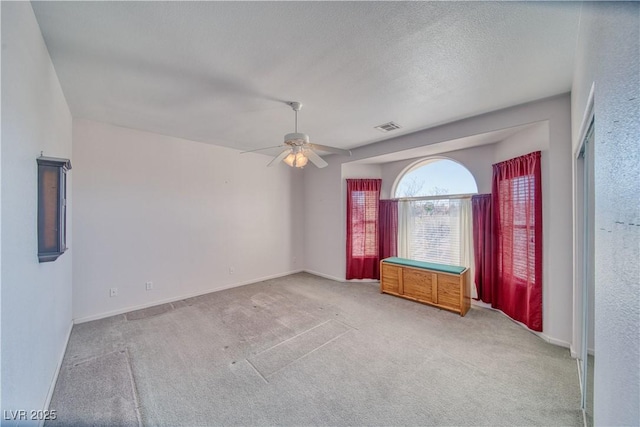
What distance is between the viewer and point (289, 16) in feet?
4.96

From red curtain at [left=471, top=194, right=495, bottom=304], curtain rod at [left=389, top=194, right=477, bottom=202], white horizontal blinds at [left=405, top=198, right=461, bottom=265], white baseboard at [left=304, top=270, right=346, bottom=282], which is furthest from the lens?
white baseboard at [left=304, top=270, right=346, bottom=282]

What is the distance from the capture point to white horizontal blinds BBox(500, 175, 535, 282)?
279cm

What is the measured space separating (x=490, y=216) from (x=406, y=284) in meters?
1.57

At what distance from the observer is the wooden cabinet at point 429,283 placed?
3321 mm

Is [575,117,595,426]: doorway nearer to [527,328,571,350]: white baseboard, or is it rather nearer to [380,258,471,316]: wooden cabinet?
[527,328,571,350]: white baseboard

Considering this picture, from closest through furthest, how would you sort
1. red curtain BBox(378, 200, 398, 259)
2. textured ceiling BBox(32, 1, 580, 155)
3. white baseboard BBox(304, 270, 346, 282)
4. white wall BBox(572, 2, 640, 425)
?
white wall BBox(572, 2, 640, 425)
textured ceiling BBox(32, 1, 580, 155)
red curtain BBox(378, 200, 398, 259)
white baseboard BBox(304, 270, 346, 282)

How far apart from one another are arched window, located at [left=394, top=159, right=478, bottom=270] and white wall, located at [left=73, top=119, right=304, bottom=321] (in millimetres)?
2660

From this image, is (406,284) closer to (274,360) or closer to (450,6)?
(274,360)

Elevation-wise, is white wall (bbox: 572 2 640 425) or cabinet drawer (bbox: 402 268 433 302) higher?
white wall (bbox: 572 2 640 425)

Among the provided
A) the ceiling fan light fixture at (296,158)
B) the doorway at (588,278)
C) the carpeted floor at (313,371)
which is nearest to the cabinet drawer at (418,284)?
the carpeted floor at (313,371)

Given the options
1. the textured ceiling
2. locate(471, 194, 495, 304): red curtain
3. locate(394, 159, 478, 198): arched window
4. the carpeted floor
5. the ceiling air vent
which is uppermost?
the ceiling air vent

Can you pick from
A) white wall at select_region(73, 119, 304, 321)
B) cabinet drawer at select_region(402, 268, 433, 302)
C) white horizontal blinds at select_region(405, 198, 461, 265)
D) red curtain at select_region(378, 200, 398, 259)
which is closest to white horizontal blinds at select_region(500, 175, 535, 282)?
white horizontal blinds at select_region(405, 198, 461, 265)

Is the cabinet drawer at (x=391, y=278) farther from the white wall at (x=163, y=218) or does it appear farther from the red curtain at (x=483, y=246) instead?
the white wall at (x=163, y=218)

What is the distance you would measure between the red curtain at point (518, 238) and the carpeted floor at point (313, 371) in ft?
0.91
